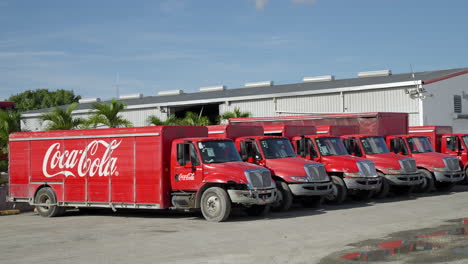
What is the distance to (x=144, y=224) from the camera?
1628cm

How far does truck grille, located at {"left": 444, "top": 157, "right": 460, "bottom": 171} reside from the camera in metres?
24.0

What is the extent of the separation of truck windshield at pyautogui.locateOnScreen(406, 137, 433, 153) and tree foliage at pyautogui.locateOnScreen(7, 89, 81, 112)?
7502 centimetres

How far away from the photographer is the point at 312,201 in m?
19.5

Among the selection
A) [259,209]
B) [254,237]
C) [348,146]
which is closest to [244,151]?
[259,209]

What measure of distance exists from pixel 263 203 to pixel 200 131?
3.36 meters

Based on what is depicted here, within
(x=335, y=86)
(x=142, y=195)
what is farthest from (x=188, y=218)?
(x=335, y=86)

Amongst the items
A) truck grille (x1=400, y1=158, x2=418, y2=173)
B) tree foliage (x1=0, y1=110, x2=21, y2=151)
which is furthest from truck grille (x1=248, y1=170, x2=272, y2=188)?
tree foliage (x1=0, y1=110, x2=21, y2=151)

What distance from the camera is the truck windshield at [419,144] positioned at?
24.6 m

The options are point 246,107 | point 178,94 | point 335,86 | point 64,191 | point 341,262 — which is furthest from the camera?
point 178,94

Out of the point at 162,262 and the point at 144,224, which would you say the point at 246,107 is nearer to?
the point at 144,224

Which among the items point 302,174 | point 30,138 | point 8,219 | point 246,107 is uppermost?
point 246,107

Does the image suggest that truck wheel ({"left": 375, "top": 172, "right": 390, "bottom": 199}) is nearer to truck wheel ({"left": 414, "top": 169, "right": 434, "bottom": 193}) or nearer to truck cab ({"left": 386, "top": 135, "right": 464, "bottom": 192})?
truck cab ({"left": 386, "top": 135, "right": 464, "bottom": 192})

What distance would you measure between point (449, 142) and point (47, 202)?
Answer: 690 inches

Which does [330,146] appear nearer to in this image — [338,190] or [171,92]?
[338,190]
